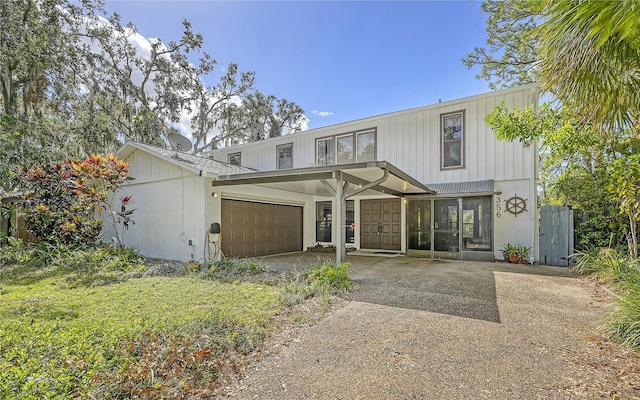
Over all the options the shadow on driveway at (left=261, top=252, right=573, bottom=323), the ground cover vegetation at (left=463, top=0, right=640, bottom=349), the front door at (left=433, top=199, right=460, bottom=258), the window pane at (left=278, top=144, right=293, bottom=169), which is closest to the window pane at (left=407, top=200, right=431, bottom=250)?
the front door at (left=433, top=199, right=460, bottom=258)

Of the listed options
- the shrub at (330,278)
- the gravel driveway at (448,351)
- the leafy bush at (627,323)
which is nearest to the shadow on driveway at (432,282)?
the gravel driveway at (448,351)

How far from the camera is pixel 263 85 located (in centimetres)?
2141

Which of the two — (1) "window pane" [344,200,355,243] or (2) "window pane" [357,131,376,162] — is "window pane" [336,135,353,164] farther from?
(1) "window pane" [344,200,355,243]

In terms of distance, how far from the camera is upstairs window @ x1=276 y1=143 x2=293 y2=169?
44.2 feet

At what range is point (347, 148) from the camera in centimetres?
1204

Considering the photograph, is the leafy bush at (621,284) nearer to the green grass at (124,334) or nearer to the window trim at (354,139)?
the green grass at (124,334)

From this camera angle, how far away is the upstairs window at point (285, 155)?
13.5m

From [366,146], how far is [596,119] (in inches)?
314

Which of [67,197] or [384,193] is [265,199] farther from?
[67,197]

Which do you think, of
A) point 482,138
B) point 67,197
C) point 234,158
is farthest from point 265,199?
point 482,138

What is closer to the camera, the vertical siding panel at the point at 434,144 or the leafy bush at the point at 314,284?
the leafy bush at the point at 314,284

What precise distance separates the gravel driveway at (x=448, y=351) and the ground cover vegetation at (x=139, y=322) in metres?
0.50

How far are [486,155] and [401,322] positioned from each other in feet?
24.8

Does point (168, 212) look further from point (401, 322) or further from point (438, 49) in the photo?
point (438, 49)
